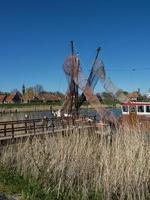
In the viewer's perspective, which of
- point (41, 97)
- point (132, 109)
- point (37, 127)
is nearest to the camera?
point (37, 127)

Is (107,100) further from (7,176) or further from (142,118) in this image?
(7,176)

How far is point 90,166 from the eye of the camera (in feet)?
36.4

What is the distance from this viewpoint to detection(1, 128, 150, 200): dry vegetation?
9992 mm

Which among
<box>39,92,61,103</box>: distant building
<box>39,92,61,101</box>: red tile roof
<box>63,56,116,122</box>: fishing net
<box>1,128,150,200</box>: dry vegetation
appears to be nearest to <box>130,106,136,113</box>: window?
<box>63,56,116,122</box>: fishing net

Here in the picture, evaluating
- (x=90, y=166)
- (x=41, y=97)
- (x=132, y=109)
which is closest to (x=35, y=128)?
(x=132, y=109)

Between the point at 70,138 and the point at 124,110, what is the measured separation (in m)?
15.7

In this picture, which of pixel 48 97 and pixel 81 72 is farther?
pixel 48 97

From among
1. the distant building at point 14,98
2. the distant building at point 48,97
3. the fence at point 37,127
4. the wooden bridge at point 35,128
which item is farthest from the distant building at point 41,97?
the wooden bridge at point 35,128

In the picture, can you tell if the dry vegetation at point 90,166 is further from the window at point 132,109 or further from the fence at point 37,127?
the window at point 132,109

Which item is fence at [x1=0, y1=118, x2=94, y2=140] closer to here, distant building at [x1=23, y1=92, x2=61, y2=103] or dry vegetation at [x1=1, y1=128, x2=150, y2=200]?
dry vegetation at [x1=1, y1=128, x2=150, y2=200]

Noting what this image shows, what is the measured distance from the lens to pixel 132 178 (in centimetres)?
995

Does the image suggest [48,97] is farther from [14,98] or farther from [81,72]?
[81,72]

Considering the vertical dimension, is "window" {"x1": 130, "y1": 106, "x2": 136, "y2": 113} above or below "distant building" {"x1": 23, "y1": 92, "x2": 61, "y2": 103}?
below

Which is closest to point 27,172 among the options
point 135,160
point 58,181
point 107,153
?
point 58,181
